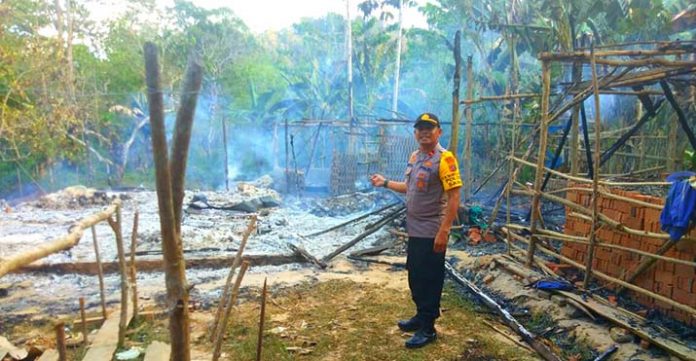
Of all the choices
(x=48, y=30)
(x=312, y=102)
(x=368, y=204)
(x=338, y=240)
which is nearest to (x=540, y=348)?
(x=338, y=240)

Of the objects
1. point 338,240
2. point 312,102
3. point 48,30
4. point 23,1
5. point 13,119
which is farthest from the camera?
point 312,102

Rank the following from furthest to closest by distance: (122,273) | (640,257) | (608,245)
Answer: (640,257) < (608,245) < (122,273)

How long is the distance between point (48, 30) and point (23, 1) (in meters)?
1.36

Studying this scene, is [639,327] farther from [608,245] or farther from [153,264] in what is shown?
[153,264]

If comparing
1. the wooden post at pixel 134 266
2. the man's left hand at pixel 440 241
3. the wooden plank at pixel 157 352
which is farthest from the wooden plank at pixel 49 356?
the man's left hand at pixel 440 241

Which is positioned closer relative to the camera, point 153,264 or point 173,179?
point 173,179

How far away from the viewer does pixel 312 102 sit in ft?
67.7

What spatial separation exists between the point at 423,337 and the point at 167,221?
305 cm

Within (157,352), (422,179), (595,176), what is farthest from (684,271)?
(157,352)

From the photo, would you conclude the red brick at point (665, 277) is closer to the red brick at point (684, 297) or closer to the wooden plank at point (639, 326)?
the red brick at point (684, 297)

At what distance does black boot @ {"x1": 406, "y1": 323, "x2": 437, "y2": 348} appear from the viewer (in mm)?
3895

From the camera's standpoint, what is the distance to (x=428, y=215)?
3.86 meters

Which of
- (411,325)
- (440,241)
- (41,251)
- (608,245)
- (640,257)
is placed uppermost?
(41,251)

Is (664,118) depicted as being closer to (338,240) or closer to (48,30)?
(338,240)
